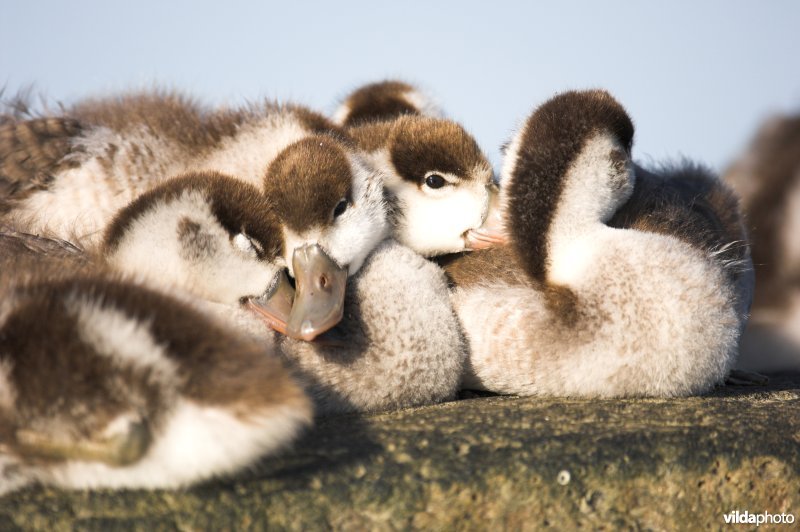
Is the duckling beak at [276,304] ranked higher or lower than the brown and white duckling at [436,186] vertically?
lower

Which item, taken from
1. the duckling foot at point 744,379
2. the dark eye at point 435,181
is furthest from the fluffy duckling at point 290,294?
the duckling foot at point 744,379

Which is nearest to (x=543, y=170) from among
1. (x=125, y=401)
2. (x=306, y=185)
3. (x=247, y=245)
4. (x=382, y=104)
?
(x=306, y=185)

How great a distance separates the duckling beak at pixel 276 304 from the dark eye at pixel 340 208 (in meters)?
0.28

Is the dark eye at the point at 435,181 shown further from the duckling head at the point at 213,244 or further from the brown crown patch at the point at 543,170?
the duckling head at the point at 213,244

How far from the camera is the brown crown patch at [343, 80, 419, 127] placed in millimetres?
4664

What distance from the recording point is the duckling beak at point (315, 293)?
269 cm

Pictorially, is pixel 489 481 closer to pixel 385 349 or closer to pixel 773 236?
pixel 385 349

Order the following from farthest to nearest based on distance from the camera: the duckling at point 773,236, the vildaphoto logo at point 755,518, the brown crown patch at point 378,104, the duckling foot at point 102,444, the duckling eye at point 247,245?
the duckling at point 773,236, the brown crown patch at point 378,104, the duckling eye at point 247,245, the vildaphoto logo at point 755,518, the duckling foot at point 102,444

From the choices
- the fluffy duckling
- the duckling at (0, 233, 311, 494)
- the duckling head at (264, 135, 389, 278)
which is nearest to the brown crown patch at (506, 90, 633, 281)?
the fluffy duckling

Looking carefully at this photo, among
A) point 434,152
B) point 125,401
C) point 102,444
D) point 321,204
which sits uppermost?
point 434,152

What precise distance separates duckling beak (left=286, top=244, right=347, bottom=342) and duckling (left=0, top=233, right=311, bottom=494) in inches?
23.7

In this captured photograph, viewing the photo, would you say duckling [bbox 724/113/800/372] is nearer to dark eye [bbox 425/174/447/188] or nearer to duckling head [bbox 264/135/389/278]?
dark eye [bbox 425/174/447/188]

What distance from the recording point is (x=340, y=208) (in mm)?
3080

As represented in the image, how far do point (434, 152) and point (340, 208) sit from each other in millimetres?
530
